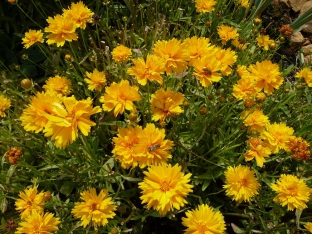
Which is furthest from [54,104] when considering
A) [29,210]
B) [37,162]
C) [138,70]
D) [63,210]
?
[37,162]

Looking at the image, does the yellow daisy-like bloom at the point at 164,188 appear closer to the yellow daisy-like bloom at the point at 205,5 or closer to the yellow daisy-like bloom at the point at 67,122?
the yellow daisy-like bloom at the point at 67,122

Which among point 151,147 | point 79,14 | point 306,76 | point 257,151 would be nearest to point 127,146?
point 151,147

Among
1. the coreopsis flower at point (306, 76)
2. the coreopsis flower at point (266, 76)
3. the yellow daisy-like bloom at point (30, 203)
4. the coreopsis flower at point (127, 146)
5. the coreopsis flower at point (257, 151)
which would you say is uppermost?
the coreopsis flower at point (266, 76)

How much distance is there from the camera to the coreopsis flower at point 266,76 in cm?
180

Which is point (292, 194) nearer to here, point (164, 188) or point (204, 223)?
point (204, 223)

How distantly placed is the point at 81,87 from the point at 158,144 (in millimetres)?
1190

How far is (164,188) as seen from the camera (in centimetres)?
139

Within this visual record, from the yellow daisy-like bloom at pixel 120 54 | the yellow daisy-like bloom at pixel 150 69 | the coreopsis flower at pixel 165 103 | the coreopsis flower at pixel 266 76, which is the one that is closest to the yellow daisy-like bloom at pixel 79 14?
the yellow daisy-like bloom at pixel 120 54

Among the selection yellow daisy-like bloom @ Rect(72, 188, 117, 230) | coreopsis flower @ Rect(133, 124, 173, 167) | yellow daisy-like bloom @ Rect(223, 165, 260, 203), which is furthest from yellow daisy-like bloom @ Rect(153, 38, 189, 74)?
yellow daisy-like bloom @ Rect(72, 188, 117, 230)

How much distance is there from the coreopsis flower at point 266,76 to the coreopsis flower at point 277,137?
20cm

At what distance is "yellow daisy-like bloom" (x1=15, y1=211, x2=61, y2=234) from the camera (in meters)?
1.47

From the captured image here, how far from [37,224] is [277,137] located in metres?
1.22

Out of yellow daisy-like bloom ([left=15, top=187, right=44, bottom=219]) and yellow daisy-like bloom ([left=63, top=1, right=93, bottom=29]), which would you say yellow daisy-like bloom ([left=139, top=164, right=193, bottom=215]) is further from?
yellow daisy-like bloom ([left=63, top=1, right=93, bottom=29])

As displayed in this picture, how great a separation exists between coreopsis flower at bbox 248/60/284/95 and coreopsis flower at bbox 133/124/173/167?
68cm
